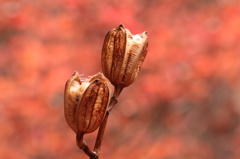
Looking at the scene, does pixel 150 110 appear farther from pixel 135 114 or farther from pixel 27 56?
pixel 27 56

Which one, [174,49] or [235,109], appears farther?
[174,49]

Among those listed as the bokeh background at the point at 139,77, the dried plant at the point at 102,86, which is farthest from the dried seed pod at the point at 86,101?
the bokeh background at the point at 139,77

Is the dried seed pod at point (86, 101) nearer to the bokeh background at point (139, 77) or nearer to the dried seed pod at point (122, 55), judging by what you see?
the dried seed pod at point (122, 55)

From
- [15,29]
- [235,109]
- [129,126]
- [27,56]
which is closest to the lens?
[235,109]

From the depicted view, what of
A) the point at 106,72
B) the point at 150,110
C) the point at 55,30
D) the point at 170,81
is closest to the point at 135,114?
the point at 150,110

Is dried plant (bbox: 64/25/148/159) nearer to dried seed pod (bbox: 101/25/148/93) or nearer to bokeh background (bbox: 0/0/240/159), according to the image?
dried seed pod (bbox: 101/25/148/93)

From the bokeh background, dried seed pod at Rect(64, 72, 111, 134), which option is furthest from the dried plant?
the bokeh background

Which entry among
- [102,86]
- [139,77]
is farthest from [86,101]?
[139,77]
